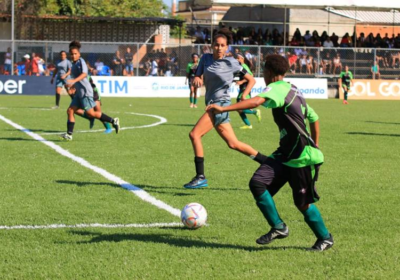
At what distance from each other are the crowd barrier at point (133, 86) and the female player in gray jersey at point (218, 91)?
2358 centimetres

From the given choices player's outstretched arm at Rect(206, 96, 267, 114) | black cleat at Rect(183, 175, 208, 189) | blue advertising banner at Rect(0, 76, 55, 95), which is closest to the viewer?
player's outstretched arm at Rect(206, 96, 267, 114)

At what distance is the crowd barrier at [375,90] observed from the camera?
3772cm

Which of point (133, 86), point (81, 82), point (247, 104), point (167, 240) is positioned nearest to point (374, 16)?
point (133, 86)

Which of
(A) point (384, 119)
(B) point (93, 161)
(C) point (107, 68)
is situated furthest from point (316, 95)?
(B) point (93, 161)

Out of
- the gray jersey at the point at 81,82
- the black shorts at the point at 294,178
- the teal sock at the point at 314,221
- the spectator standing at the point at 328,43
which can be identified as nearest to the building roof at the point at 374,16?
the spectator standing at the point at 328,43

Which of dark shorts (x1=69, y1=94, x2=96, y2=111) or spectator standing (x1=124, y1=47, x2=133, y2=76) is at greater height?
spectator standing (x1=124, y1=47, x2=133, y2=76)

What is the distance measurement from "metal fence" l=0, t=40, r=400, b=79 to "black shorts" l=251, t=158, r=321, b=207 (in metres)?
29.2

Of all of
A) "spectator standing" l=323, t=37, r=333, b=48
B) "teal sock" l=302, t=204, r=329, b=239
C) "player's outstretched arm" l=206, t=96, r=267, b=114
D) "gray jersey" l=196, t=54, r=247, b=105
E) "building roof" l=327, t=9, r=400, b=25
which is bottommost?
"teal sock" l=302, t=204, r=329, b=239

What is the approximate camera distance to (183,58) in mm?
37469

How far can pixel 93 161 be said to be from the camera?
11500 millimetres

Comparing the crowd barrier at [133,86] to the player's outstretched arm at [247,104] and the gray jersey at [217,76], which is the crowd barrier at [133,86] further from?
the player's outstretched arm at [247,104]

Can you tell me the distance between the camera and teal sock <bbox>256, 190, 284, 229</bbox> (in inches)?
233

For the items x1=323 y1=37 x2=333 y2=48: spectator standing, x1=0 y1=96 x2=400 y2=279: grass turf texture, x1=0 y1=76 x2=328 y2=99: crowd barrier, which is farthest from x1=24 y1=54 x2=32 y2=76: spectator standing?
x1=0 y1=96 x2=400 y2=279: grass turf texture

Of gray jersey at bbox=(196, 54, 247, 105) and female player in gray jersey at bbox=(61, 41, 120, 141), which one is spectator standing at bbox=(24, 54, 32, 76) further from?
gray jersey at bbox=(196, 54, 247, 105)
